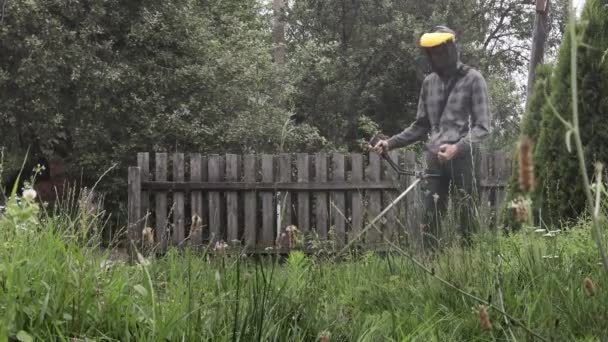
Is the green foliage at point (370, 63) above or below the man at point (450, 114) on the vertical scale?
above

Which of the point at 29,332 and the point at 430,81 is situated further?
the point at 430,81

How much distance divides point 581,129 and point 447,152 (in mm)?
1002

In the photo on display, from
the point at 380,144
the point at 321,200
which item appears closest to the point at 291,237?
the point at 380,144

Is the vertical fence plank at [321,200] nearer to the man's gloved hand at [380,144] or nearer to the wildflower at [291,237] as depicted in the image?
the man's gloved hand at [380,144]

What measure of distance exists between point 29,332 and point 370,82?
1674 cm

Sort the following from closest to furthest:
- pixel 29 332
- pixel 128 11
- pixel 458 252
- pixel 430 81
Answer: pixel 29 332 < pixel 458 252 < pixel 430 81 < pixel 128 11

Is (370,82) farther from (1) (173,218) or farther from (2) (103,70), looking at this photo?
(1) (173,218)

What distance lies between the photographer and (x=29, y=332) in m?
2.00

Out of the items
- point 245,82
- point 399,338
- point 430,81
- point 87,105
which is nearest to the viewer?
point 399,338

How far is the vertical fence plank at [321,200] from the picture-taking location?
25.9ft

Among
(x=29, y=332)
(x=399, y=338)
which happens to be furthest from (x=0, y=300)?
(x=399, y=338)

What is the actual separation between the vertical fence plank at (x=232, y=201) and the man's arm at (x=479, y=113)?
12.1ft

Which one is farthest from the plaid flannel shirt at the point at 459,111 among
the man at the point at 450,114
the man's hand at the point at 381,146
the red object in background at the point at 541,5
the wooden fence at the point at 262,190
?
the red object in background at the point at 541,5

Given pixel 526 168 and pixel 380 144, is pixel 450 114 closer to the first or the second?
pixel 380 144
